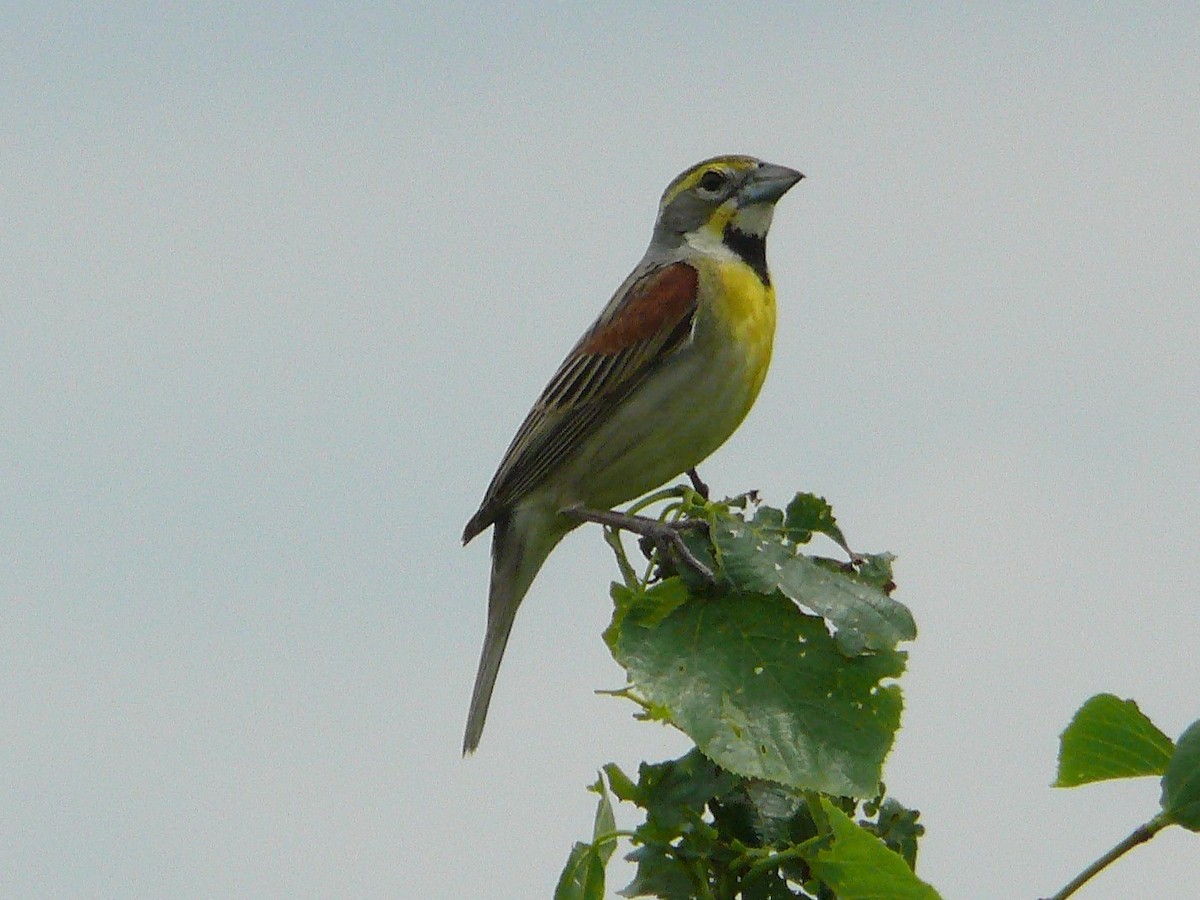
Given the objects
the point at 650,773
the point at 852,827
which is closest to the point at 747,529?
the point at 650,773

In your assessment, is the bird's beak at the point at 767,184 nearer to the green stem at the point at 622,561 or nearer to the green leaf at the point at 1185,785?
the green stem at the point at 622,561

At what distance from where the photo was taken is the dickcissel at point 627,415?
25.2 ft

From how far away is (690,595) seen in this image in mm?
4184

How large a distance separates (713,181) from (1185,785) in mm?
6133

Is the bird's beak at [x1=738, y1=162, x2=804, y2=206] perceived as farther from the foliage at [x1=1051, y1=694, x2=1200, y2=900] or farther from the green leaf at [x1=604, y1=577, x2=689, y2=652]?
the foliage at [x1=1051, y1=694, x2=1200, y2=900]

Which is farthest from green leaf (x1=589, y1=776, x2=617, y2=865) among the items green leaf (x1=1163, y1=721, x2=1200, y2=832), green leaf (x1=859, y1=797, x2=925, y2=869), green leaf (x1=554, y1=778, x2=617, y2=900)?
green leaf (x1=1163, y1=721, x2=1200, y2=832)

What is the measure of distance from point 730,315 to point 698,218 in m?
1.09

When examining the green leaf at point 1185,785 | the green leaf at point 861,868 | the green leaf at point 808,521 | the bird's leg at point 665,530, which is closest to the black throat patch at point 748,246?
the bird's leg at point 665,530

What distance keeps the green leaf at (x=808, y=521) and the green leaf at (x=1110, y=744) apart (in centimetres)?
129

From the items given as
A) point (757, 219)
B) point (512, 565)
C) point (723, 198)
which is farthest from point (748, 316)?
point (512, 565)

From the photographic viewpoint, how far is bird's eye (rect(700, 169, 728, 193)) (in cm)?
878

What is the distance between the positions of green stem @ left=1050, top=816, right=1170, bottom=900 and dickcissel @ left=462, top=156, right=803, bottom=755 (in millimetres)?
4565

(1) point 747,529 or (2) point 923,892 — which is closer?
(2) point 923,892

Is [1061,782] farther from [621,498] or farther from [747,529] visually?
[621,498]
